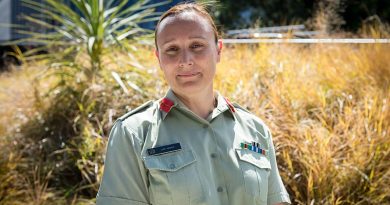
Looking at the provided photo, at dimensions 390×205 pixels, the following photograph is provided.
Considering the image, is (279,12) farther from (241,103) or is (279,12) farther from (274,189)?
(274,189)

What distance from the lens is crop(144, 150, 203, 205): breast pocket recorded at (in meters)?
1.94

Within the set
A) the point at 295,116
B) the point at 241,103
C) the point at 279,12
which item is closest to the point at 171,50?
the point at 295,116

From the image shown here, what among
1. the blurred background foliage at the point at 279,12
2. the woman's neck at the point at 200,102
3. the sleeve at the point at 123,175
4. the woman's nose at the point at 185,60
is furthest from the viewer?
the blurred background foliage at the point at 279,12

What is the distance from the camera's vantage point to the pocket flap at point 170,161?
6.34ft

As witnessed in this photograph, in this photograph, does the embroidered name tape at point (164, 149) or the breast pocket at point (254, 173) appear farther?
the breast pocket at point (254, 173)

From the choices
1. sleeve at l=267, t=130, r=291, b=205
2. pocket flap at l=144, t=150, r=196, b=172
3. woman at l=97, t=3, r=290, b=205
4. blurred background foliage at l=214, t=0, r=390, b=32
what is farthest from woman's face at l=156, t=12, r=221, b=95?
blurred background foliage at l=214, t=0, r=390, b=32

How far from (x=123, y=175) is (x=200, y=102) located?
1.49ft

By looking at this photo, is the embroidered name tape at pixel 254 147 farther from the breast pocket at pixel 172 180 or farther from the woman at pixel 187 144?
the breast pocket at pixel 172 180

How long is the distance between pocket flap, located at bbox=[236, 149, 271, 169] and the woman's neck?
208 mm

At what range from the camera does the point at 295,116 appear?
4.32 meters

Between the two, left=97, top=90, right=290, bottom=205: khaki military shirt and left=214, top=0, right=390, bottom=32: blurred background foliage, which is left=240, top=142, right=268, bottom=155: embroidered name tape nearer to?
left=97, top=90, right=290, bottom=205: khaki military shirt

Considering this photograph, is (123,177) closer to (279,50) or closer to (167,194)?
(167,194)

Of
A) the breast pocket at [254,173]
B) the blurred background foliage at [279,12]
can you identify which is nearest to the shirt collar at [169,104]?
the breast pocket at [254,173]

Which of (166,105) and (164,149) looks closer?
(164,149)
